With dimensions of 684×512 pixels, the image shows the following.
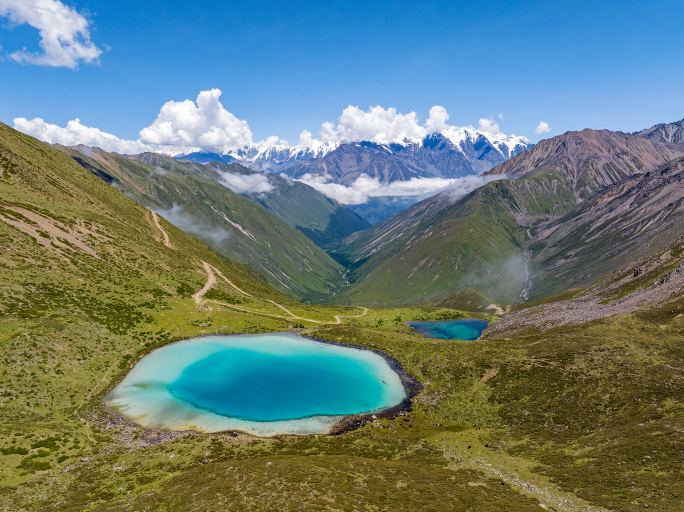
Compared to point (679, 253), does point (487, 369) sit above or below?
above

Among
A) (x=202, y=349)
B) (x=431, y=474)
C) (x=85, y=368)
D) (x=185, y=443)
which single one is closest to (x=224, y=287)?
(x=202, y=349)

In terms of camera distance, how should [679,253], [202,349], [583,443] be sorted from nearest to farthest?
[583,443] < [202,349] < [679,253]

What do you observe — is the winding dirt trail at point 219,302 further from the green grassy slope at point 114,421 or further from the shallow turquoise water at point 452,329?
the shallow turquoise water at point 452,329

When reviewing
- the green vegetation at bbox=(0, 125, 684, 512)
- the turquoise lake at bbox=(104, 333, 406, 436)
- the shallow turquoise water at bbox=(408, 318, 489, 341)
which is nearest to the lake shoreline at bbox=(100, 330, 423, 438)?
the turquoise lake at bbox=(104, 333, 406, 436)

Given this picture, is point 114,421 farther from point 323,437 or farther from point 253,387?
point 323,437

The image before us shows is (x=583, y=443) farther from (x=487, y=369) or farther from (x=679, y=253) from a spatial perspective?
(x=679, y=253)
